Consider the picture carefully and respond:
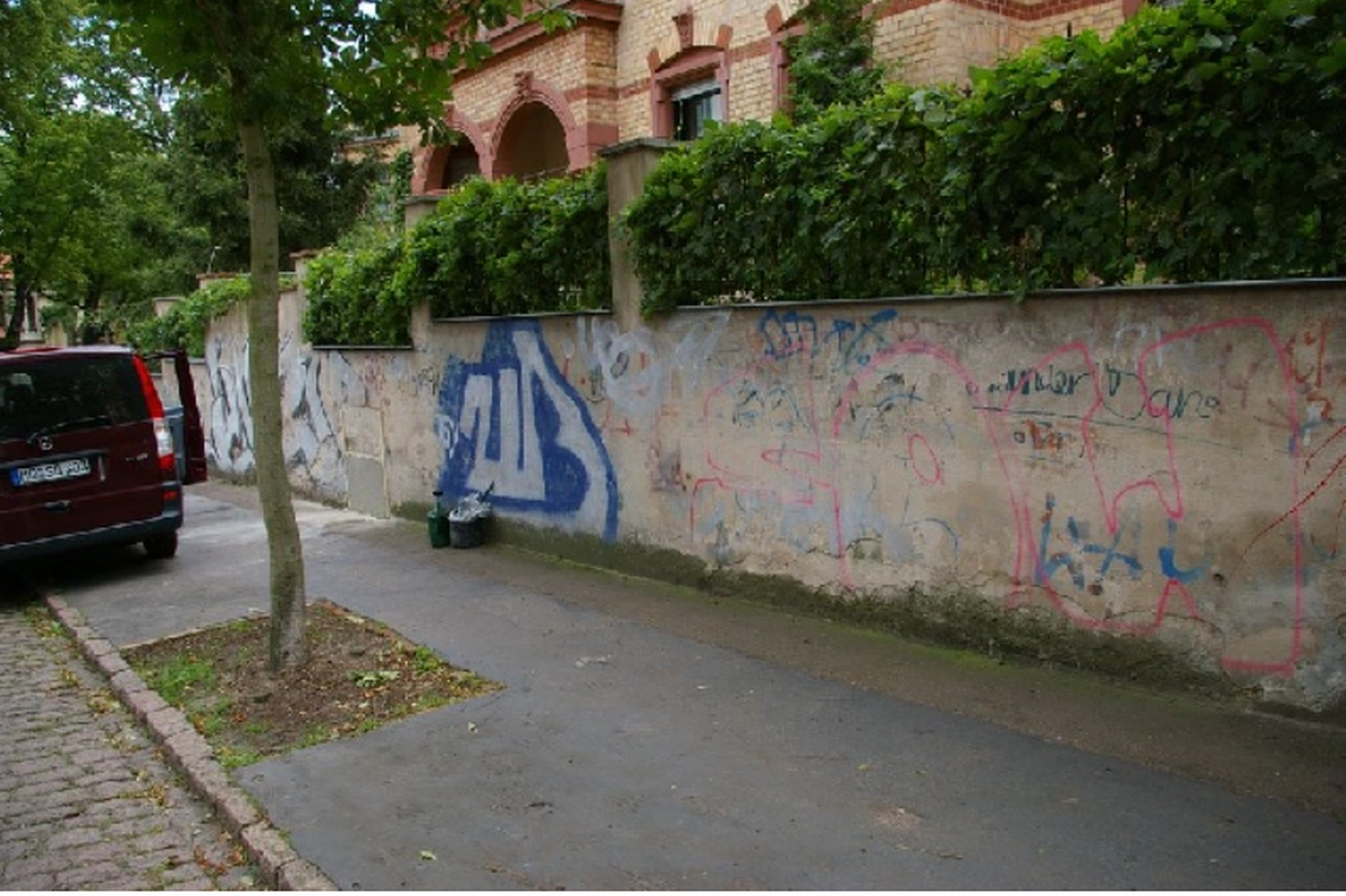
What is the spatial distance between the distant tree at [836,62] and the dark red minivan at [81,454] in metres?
6.55

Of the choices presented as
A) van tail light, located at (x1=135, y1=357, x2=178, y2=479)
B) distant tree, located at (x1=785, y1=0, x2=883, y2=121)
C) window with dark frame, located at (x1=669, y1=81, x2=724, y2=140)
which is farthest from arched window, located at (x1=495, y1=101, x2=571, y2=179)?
van tail light, located at (x1=135, y1=357, x2=178, y2=479)

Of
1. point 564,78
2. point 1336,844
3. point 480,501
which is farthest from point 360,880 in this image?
point 564,78

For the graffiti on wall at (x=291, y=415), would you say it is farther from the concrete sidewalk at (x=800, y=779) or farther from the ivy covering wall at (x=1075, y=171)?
the ivy covering wall at (x=1075, y=171)

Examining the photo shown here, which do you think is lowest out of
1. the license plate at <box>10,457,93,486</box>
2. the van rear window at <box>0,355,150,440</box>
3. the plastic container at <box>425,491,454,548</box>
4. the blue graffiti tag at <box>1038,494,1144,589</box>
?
the plastic container at <box>425,491,454,548</box>

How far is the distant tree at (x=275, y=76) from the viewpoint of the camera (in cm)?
532

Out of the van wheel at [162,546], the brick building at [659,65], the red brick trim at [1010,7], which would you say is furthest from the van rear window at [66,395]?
the red brick trim at [1010,7]

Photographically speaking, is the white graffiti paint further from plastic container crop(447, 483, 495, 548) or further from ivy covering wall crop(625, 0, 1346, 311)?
plastic container crop(447, 483, 495, 548)

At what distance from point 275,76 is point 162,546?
556cm

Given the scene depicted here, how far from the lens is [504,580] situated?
7641mm

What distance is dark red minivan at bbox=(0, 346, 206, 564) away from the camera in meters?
7.96

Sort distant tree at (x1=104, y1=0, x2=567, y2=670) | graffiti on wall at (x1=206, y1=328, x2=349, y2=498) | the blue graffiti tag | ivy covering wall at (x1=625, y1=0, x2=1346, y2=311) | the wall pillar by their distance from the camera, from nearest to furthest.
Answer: ivy covering wall at (x1=625, y1=0, x2=1346, y2=311) → the blue graffiti tag → distant tree at (x1=104, y1=0, x2=567, y2=670) → the wall pillar → graffiti on wall at (x1=206, y1=328, x2=349, y2=498)

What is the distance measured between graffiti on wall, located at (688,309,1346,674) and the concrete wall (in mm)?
10

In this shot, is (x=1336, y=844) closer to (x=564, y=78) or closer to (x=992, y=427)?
(x=992, y=427)

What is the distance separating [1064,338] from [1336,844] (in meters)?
2.39
